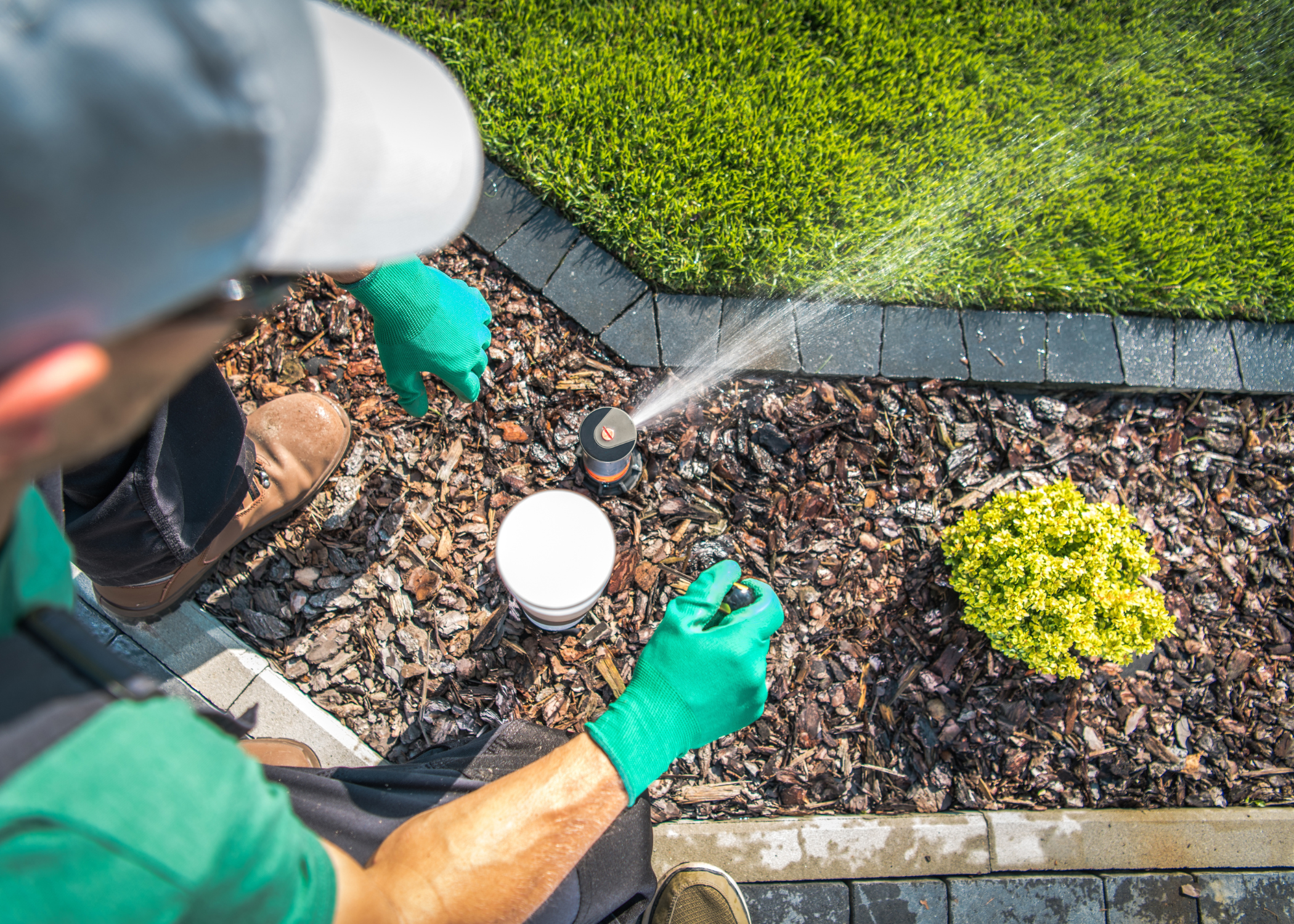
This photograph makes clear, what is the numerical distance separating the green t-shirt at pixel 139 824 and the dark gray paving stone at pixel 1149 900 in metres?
3.11

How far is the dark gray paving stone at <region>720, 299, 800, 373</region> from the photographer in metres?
3.07

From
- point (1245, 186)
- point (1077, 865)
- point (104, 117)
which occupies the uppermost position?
point (104, 117)

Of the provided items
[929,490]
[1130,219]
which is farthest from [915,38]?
[929,490]

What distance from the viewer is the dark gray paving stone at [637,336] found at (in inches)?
120

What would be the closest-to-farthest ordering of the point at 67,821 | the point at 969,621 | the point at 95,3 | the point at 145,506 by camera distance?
1. the point at 95,3
2. the point at 67,821
3. the point at 145,506
4. the point at 969,621

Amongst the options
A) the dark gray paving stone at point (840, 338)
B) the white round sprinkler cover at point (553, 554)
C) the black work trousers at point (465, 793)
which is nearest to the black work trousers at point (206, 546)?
the black work trousers at point (465, 793)

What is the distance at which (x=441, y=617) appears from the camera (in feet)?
9.22

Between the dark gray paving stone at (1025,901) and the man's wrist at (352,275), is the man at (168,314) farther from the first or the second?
the dark gray paving stone at (1025,901)

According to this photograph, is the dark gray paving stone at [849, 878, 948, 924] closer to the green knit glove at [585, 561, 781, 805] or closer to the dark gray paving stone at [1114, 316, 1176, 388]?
the green knit glove at [585, 561, 781, 805]

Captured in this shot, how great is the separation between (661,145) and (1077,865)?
3.58 meters

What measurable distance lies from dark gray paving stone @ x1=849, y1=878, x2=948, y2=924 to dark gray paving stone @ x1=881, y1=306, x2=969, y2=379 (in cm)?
213

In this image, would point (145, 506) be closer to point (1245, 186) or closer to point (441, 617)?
point (441, 617)

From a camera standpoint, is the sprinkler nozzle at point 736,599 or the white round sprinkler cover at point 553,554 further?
the sprinkler nozzle at point 736,599

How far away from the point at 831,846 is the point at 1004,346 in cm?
235
